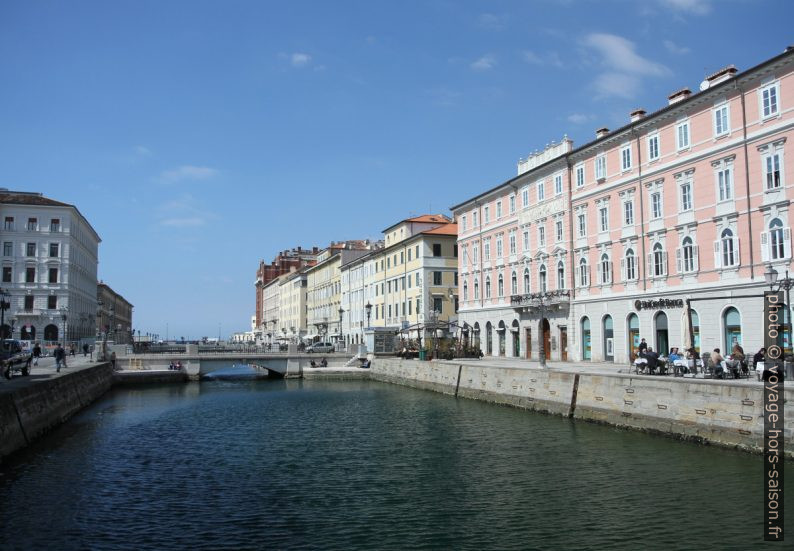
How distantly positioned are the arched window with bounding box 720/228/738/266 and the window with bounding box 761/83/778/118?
624 cm

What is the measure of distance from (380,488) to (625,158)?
32.7m

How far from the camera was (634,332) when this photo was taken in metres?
42.3

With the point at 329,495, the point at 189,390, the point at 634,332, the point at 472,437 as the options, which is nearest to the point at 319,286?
the point at 189,390

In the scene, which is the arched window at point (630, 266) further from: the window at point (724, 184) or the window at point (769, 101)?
the window at point (769, 101)

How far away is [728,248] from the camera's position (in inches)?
1379

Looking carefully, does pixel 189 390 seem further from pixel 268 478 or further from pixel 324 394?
pixel 268 478

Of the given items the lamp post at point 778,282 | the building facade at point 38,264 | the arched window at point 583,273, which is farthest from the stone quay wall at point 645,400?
the building facade at point 38,264

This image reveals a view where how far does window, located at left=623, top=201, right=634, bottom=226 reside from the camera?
140 ft

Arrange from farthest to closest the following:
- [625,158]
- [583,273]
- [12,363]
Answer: [583,273] → [625,158] → [12,363]

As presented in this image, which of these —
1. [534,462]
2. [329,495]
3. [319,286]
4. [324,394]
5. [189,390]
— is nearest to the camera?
[329,495]

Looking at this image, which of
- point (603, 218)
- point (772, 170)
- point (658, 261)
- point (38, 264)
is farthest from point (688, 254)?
point (38, 264)

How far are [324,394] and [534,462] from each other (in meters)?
29.3

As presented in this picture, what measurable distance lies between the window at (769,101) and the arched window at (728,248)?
624cm

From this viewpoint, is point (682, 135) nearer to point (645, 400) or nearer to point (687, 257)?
point (687, 257)
